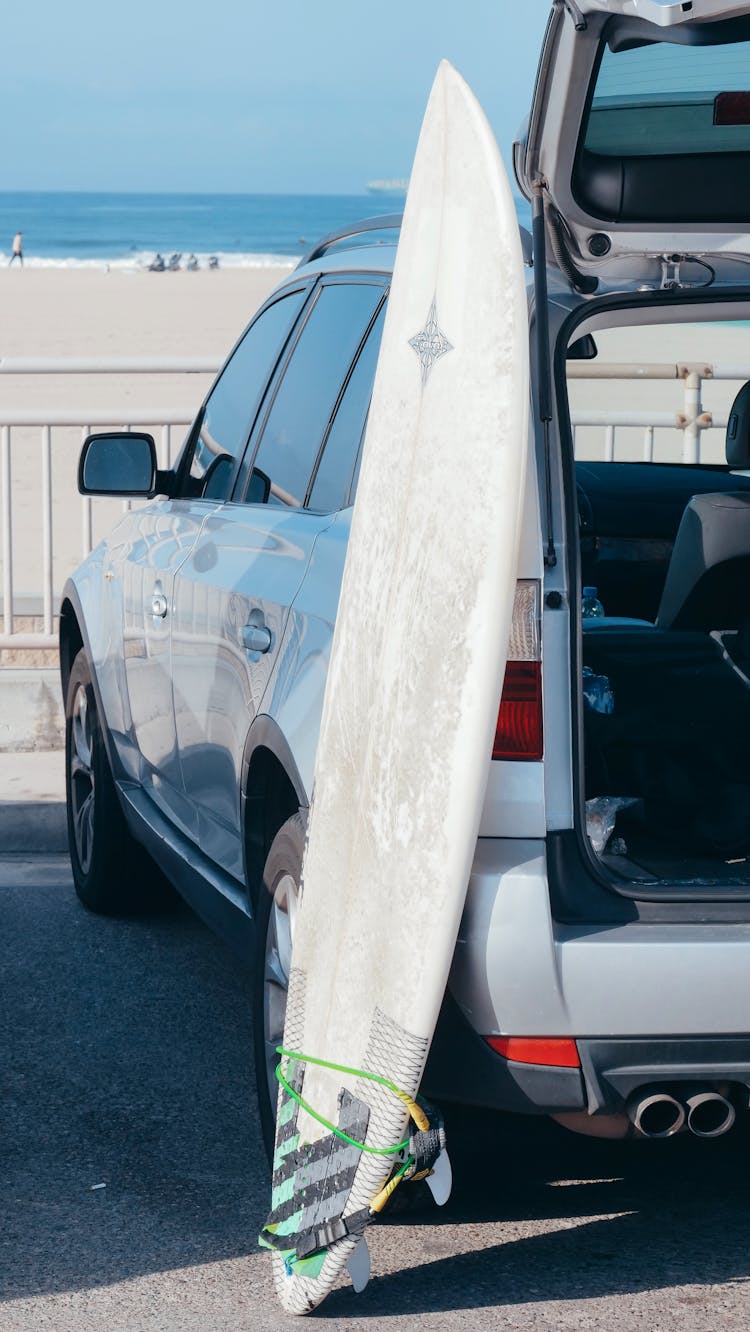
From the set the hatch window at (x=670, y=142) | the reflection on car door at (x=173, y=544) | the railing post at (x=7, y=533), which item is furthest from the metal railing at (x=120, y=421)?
the hatch window at (x=670, y=142)

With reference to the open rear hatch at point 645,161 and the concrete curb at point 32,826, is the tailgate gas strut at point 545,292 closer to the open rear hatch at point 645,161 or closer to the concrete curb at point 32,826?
the open rear hatch at point 645,161

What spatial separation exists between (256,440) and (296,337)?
0.28m

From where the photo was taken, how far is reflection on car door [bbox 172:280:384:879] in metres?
3.70

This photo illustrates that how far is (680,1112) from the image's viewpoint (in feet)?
9.48

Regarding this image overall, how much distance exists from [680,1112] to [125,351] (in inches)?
1106

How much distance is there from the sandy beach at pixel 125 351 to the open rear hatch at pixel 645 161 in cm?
387

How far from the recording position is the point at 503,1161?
367 centimetres

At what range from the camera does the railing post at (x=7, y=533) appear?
23.6 feet

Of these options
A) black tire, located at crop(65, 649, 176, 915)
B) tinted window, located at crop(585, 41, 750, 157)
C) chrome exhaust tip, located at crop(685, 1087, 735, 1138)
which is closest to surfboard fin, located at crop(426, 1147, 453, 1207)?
chrome exhaust tip, located at crop(685, 1087, 735, 1138)

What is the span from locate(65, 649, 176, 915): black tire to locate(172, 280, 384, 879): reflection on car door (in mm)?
1001

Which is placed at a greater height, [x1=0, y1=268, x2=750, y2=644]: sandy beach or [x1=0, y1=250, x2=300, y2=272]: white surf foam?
[x1=0, y1=250, x2=300, y2=272]: white surf foam

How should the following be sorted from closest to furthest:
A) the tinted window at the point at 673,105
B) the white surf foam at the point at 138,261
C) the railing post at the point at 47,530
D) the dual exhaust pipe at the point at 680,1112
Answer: the dual exhaust pipe at the point at 680,1112 < the tinted window at the point at 673,105 < the railing post at the point at 47,530 < the white surf foam at the point at 138,261

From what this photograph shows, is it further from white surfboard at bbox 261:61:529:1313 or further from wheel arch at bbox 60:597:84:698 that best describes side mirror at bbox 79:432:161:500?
white surfboard at bbox 261:61:529:1313

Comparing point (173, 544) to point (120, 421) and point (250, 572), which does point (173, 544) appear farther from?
point (120, 421)
